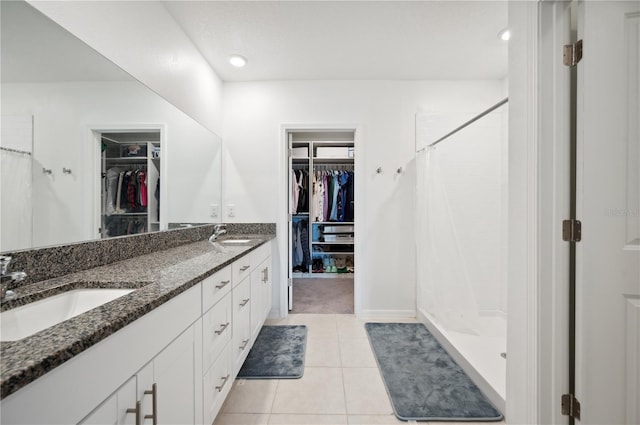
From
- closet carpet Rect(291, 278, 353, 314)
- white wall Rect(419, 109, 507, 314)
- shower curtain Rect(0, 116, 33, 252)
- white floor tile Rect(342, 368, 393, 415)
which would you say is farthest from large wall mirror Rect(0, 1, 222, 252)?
white wall Rect(419, 109, 507, 314)

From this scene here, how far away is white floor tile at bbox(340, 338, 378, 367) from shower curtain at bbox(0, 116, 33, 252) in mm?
1872

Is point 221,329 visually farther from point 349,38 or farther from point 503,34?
point 503,34

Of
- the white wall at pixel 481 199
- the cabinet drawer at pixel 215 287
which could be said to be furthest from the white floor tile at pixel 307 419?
the white wall at pixel 481 199

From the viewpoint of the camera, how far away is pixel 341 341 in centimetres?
222

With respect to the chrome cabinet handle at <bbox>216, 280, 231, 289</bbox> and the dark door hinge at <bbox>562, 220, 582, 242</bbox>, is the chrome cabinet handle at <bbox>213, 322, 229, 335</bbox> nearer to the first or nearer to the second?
the chrome cabinet handle at <bbox>216, 280, 231, 289</bbox>

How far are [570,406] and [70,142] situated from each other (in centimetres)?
233

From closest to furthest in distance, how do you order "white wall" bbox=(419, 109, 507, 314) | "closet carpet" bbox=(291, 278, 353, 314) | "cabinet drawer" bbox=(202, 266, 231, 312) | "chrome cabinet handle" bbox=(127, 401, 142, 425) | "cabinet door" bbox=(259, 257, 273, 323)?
"chrome cabinet handle" bbox=(127, 401, 142, 425) → "cabinet drawer" bbox=(202, 266, 231, 312) → "cabinet door" bbox=(259, 257, 273, 323) → "white wall" bbox=(419, 109, 507, 314) → "closet carpet" bbox=(291, 278, 353, 314)

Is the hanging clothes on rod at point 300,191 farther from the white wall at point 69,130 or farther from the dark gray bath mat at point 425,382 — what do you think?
the white wall at point 69,130

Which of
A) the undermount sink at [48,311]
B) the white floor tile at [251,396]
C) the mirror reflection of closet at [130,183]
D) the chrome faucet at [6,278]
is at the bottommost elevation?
the white floor tile at [251,396]

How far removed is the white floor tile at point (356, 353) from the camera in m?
1.91

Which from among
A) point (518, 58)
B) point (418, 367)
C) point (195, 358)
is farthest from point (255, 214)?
point (518, 58)

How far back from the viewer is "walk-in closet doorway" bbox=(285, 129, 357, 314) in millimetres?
3975

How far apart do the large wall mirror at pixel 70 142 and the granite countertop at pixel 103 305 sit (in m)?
0.23

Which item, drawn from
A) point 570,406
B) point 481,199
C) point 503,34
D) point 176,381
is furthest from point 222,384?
point 503,34
